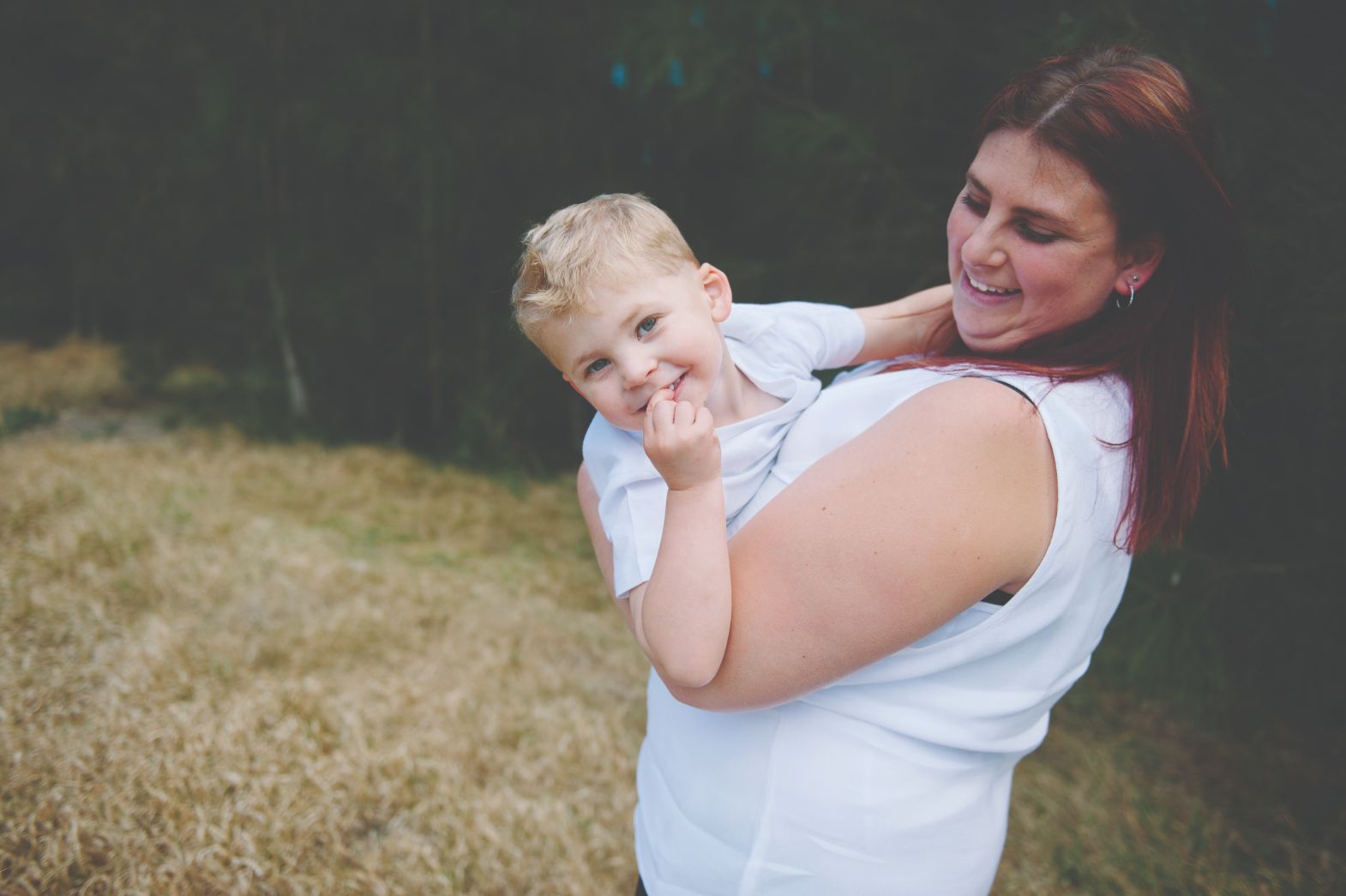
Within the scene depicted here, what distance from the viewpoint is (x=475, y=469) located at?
7.07m

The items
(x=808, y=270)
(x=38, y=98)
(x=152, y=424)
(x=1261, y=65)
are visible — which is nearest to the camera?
(x=1261, y=65)

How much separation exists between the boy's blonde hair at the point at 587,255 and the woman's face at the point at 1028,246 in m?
0.37

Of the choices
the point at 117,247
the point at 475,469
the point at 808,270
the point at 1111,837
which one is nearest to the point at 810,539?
the point at 1111,837

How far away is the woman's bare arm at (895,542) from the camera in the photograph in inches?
33.3

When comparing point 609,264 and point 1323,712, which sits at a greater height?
point 609,264

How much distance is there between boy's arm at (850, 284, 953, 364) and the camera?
4.46ft

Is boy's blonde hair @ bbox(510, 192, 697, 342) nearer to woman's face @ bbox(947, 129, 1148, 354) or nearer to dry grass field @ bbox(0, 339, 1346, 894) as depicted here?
woman's face @ bbox(947, 129, 1148, 354)

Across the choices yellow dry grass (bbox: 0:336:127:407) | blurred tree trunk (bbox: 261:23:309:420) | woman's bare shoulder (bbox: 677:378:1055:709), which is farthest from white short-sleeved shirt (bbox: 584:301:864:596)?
yellow dry grass (bbox: 0:336:127:407)

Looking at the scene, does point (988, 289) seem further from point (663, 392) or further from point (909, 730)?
point (909, 730)

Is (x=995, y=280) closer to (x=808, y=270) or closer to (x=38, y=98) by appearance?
(x=808, y=270)

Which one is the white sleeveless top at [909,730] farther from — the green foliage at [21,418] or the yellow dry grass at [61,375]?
the yellow dry grass at [61,375]

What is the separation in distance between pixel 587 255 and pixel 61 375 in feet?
37.6

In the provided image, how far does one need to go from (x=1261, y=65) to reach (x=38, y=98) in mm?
11224

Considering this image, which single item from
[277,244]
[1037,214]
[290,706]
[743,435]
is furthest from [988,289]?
[277,244]
